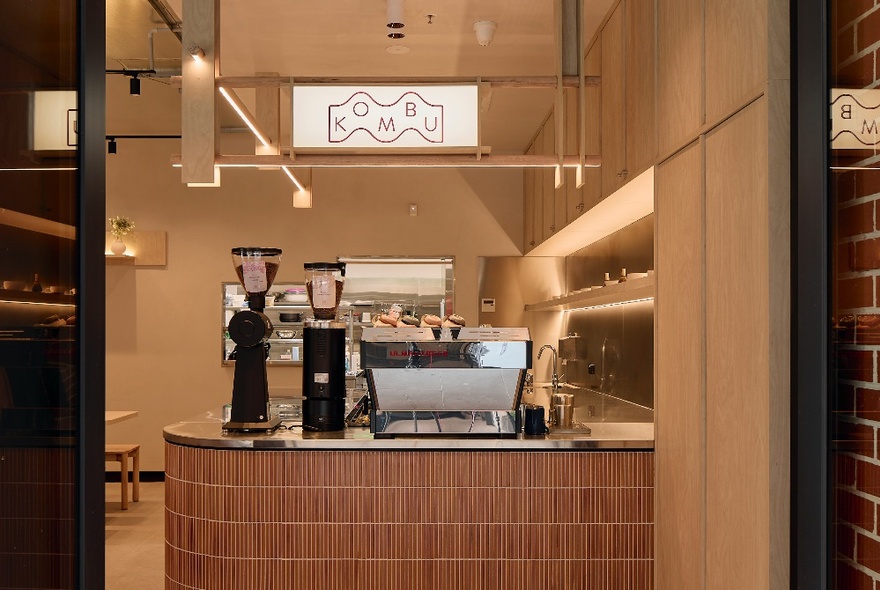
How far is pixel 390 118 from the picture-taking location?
11.4ft

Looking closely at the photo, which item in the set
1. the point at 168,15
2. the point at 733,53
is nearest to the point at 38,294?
the point at 733,53

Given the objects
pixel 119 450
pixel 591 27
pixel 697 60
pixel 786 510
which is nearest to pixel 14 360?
pixel 786 510

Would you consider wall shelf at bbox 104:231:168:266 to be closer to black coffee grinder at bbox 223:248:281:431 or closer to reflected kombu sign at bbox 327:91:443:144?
black coffee grinder at bbox 223:248:281:431

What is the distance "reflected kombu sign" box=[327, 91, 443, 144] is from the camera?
3.46 m

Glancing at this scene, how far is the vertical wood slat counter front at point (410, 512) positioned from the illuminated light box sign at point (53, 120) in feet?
7.77

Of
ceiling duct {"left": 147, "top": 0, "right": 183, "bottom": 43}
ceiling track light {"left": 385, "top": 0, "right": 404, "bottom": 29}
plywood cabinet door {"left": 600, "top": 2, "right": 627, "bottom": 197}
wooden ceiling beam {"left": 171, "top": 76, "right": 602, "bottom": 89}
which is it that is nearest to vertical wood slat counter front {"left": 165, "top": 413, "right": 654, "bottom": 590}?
plywood cabinet door {"left": 600, "top": 2, "right": 627, "bottom": 197}

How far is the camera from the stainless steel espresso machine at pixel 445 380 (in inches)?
135

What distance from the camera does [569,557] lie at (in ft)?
11.1

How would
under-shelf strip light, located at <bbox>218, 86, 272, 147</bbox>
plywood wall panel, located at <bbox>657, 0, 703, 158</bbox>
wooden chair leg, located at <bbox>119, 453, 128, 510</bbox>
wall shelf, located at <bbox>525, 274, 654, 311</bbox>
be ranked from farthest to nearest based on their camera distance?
wooden chair leg, located at <bbox>119, 453, 128, 510</bbox> < wall shelf, located at <bbox>525, 274, 654, 311</bbox> < under-shelf strip light, located at <bbox>218, 86, 272, 147</bbox> < plywood wall panel, located at <bbox>657, 0, 703, 158</bbox>

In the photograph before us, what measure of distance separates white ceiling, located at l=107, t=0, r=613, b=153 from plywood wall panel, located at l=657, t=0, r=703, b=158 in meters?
1.41

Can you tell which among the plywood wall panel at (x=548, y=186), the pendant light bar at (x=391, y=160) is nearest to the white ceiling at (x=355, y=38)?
the plywood wall panel at (x=548, y=186)

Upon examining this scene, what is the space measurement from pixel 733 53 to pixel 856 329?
952mm

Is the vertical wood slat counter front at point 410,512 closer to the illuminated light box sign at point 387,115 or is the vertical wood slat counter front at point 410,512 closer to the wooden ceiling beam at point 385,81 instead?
the illuminated light box sign at point 387,115

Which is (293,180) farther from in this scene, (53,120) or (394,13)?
(53,120)
